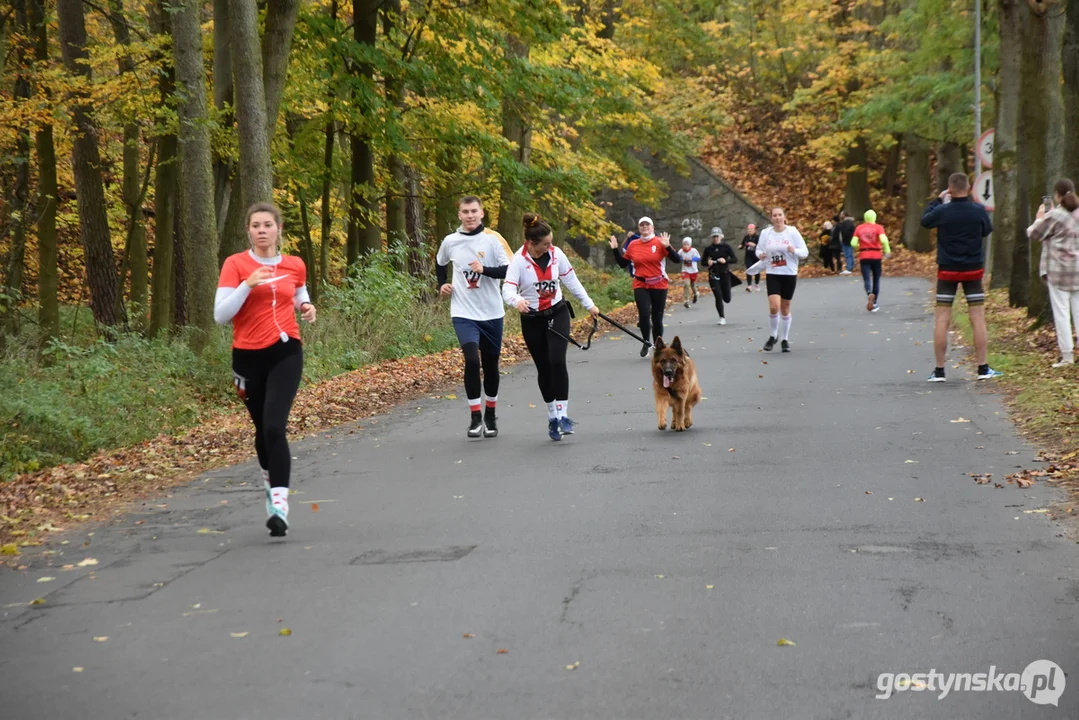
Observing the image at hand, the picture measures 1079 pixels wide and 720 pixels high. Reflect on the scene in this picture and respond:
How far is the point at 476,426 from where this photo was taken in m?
12.3

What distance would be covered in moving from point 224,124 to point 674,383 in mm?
11853

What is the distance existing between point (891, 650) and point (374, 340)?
16.2m

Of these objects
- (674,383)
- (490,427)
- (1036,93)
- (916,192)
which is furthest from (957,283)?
(916,192)

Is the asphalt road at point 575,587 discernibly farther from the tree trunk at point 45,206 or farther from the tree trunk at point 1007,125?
the tree trunk at point 1007,125

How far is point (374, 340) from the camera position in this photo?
20.8 m

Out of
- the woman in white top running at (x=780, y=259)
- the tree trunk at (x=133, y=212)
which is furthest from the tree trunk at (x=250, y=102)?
the woman in white top running at (x=780, y=259)

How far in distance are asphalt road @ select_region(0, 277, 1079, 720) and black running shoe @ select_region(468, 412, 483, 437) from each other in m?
0.56

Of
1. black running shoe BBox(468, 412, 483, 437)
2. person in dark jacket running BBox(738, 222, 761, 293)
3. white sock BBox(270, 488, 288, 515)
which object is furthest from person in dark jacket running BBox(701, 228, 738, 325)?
white sock BBox(270, 488, 288, 515)

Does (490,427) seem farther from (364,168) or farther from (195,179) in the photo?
(364,168)

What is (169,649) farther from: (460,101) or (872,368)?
(460,101)

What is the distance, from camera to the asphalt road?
4.84 m

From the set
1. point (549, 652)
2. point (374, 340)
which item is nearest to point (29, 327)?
point (374, 340)

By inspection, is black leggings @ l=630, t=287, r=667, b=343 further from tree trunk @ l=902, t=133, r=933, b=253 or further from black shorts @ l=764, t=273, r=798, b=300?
tree trunk @ l=902, t=133, r=933, b=253

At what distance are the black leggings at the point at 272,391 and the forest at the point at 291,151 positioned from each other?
12.5ft
